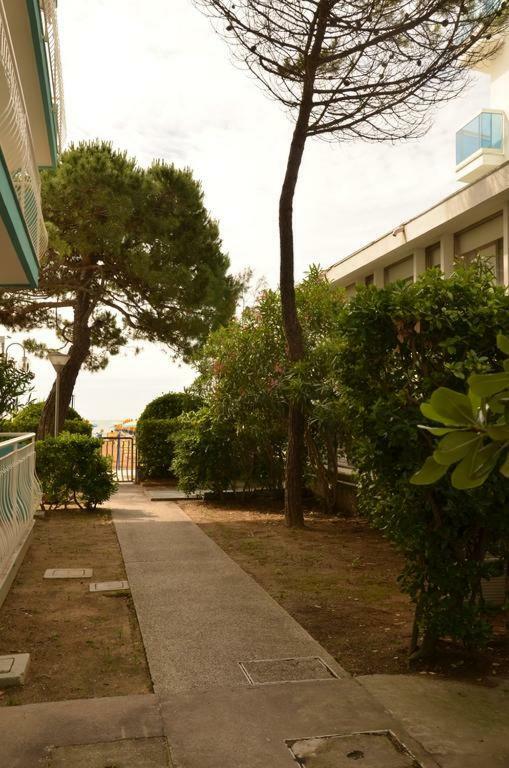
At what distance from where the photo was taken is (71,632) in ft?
19.4

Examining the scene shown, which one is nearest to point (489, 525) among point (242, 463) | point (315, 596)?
point (315, 596)

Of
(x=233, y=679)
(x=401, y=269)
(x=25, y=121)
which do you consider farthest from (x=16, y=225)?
(x=401, y=269)

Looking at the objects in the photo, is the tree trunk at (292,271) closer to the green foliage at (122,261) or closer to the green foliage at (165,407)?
the green foliage at (122,261)

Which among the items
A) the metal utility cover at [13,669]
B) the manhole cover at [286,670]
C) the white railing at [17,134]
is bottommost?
the manhole cover at [286,670]

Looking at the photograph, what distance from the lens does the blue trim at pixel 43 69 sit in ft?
30.2

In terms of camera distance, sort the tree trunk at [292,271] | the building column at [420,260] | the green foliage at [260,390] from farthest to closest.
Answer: the building column at [420,260] < the green foliage at [260,390] < the tree trunk at [292,271]

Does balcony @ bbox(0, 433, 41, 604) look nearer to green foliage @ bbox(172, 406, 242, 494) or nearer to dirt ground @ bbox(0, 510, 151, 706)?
dirt ground @ bbox(0, 510, 151, 706)

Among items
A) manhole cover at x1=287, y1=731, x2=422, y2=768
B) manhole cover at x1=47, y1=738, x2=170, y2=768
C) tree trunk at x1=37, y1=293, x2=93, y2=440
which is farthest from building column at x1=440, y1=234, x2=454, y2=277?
manhole cover at x1=47, y1=738, x2=170, y2=768

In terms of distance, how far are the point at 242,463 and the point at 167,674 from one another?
9.87 meters

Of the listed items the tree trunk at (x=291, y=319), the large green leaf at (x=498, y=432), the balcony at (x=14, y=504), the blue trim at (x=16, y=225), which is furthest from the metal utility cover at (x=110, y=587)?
the large green leaf at (x=498, y=432)

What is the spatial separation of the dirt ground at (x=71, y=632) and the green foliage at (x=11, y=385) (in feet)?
8.81

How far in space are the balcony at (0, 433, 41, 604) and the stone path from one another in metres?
2.23

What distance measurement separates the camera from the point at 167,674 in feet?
15.5

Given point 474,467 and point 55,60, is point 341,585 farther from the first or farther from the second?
point 55,60
